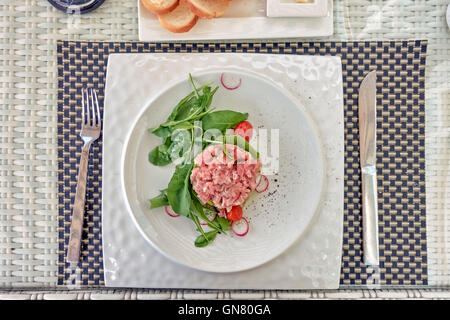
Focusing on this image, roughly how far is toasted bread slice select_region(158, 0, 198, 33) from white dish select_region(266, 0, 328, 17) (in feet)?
0.58

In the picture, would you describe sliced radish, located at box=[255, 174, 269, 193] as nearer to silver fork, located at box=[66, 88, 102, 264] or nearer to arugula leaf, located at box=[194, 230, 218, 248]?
arugula leaf, located at box=[194, 230, 218, 248]

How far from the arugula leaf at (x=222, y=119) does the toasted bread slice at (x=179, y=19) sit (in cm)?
21

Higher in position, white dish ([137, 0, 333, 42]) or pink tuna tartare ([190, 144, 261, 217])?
white dish ([137, 0, 333, 42])

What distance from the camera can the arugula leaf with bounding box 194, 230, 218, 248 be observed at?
82 centimetres

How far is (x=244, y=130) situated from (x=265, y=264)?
1.03 ft

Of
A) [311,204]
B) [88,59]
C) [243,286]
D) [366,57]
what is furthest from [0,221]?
[366,57]

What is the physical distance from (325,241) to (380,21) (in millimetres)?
552

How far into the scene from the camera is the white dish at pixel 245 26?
0.85m

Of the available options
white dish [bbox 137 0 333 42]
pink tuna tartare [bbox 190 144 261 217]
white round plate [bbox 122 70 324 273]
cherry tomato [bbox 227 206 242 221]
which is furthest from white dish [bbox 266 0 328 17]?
cherry tomato [bbox 227 206 242 221]

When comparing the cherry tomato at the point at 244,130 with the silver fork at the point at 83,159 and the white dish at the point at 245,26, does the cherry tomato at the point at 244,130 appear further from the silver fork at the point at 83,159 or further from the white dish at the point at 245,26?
the silver fork at the point at 83,159

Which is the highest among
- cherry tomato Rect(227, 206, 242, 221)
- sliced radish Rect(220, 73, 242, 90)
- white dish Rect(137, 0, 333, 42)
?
white dish Rect(137, 0, 333, 42)

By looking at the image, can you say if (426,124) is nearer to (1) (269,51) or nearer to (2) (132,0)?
(1) (269,51)

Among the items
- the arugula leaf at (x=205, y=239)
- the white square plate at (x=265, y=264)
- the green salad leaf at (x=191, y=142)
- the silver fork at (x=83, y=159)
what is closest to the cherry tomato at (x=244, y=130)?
the green salad leaf at (x=191, y=142)

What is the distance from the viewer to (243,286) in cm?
83
